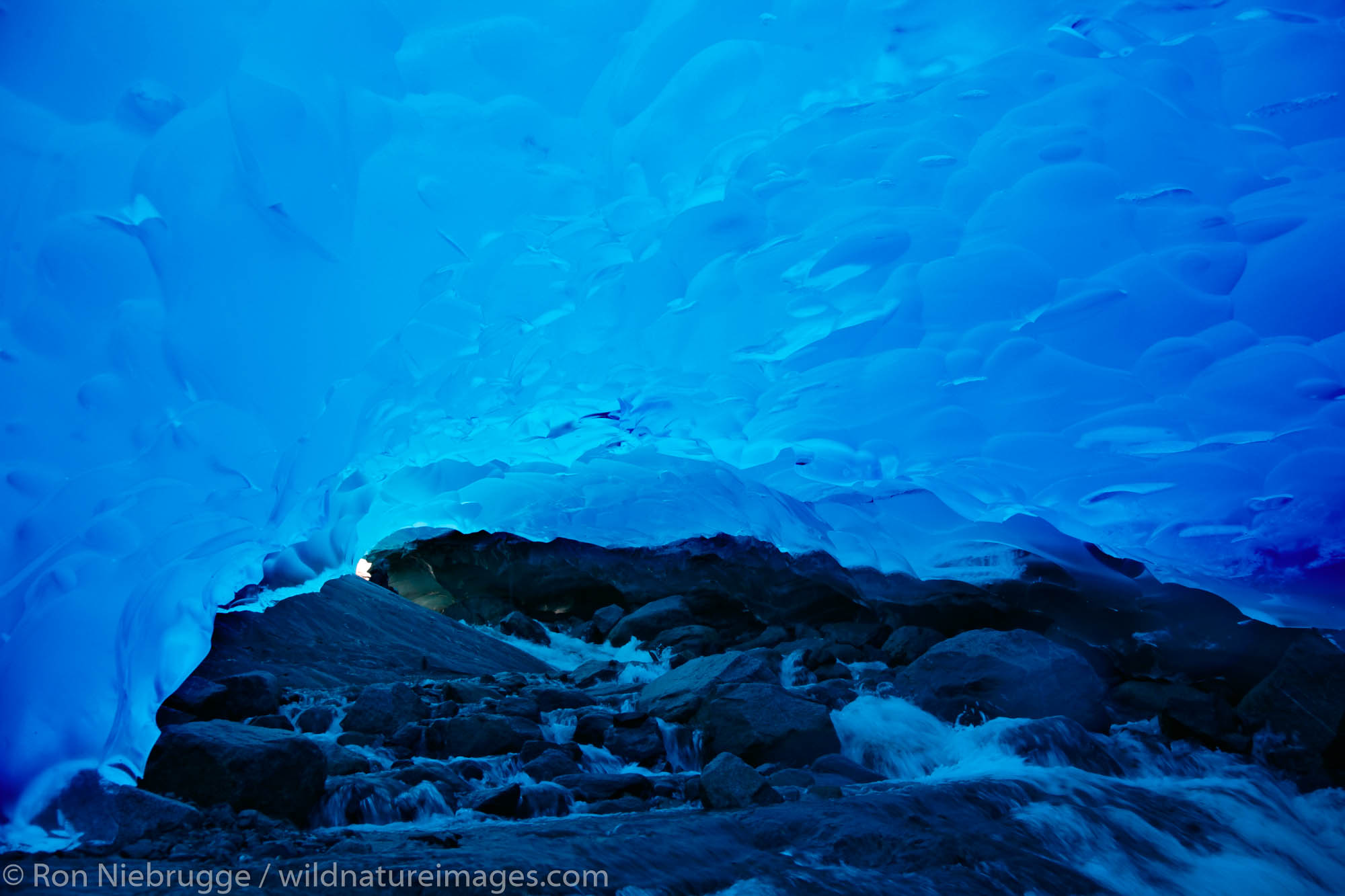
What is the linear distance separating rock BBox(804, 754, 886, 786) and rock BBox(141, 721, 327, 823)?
8.80 feet

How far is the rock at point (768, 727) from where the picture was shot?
5.09 m

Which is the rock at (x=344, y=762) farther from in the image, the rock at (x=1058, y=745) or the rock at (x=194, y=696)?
the rock at (x=1058, y=745)

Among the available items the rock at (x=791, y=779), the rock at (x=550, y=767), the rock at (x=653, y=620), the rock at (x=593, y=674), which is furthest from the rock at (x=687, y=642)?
the rock at (x=791, y=779)

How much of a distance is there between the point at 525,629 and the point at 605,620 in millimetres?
1056

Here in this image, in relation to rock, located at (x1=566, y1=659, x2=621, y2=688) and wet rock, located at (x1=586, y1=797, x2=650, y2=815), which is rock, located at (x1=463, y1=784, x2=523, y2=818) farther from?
rock, located at (x1=566, y1=659, x2=621, y2=688)

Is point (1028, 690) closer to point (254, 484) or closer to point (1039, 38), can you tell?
point (1039, 38)

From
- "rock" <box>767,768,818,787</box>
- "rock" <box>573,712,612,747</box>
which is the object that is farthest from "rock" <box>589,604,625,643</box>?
"rock" <box>767,768,818,787</box>

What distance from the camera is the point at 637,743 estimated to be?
5254 millimetres

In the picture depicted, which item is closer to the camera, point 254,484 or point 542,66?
point 542,66

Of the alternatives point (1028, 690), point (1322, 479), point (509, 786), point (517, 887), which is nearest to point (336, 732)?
point (509, 786)

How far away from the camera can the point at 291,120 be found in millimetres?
3092

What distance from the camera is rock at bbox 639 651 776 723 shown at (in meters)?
5.66

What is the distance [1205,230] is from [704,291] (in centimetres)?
235

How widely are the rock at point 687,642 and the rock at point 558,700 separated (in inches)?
102
